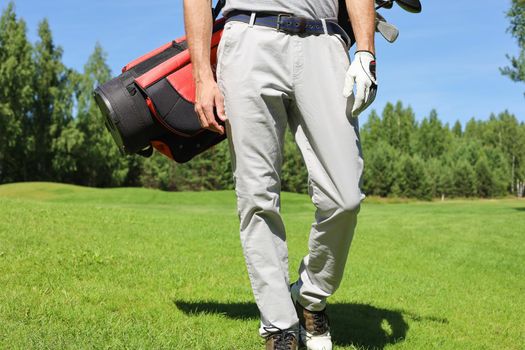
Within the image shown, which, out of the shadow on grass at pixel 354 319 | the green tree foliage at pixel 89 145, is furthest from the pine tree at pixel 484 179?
the shadow on grass at pixel 354 319

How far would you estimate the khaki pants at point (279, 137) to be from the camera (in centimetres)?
271

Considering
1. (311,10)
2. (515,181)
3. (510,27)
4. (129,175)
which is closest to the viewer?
(311,10)

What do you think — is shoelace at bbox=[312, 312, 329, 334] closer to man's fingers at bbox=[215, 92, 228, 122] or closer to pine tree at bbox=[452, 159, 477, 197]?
man's fingers at bbox=[215, 92, 228, 122]

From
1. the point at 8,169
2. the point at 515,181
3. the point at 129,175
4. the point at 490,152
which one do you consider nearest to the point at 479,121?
the point at 515,181

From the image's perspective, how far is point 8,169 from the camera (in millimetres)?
52781

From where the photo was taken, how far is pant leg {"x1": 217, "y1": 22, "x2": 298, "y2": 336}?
8.91 feet

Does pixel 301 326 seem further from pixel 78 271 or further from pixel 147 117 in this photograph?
pixel 78 271

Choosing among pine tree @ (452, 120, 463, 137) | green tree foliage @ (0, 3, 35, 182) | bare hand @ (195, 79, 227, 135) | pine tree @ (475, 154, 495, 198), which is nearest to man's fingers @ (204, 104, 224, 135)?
bare hand @ (195, 79, 227, 135)

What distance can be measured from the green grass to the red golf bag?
1.09m

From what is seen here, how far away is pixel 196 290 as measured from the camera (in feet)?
15.4

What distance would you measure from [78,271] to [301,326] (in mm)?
2567

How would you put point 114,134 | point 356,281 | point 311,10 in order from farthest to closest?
1. point 356,281
2. point 114,134
3. point 311,10

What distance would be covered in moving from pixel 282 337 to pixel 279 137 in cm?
96

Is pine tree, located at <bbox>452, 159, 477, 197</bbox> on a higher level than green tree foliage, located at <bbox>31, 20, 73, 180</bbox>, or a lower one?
lower
